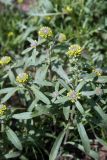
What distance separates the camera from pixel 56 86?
2.83 m

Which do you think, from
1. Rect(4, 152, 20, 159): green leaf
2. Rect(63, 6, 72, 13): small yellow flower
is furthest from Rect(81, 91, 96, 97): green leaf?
Rect(63, 6, 72, 13): small yellow flower

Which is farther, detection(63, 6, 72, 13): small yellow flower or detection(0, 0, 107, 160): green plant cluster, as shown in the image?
detection(63, 6, 72, 13): small yellow flower

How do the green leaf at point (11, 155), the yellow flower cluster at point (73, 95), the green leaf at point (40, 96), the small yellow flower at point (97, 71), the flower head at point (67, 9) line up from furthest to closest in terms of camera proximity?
the flower head at point (67, 9) < the green leaf at point (11, 155) < the small yellow flower at point (97, 71) < the green leaf at point (40, 96) < the yellow flower cluster at point (73, 95)

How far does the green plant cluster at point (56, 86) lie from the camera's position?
276 cm

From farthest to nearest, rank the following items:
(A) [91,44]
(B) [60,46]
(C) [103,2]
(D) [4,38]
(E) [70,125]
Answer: (D) [4,38] < (C) [103,2] < (A) [91,44] < (B) [60,46] < (E) [70,125]

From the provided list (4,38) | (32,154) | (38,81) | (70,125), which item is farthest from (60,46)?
(4,38)

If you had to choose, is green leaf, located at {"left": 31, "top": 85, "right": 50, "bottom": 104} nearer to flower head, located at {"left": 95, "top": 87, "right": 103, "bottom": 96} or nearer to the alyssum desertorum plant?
the alyssum desertorum plant

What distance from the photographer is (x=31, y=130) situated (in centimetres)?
312

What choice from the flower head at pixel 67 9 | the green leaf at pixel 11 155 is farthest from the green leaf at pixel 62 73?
the flower head at pixel 67 9

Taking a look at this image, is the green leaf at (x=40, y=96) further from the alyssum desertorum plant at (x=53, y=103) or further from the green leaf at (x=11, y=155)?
the green leaf at (x=11, y=155)

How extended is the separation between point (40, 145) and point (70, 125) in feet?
1.12

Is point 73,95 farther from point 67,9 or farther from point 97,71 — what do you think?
point 67,9

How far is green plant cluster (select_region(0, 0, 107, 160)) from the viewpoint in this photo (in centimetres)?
276

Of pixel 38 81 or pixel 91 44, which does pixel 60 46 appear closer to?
pixel 38 81
